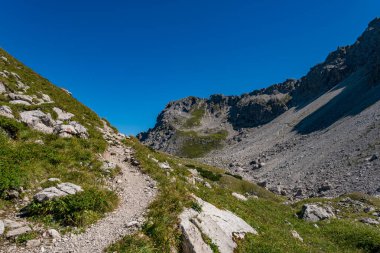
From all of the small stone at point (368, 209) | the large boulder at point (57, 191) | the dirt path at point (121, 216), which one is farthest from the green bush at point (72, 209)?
the small stone at point (368, 209)

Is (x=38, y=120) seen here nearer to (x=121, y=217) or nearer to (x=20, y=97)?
(x=20, y=97)

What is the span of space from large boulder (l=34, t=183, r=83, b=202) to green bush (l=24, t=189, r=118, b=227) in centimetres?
30

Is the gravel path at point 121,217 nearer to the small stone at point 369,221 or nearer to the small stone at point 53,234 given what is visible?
the small stone at point 53,234

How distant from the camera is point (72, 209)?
1284 centimetres

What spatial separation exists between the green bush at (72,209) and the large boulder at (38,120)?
993cm

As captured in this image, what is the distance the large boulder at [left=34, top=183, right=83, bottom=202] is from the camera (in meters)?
13.0

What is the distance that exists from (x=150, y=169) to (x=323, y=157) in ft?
214

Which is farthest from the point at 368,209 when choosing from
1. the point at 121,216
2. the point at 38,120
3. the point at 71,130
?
the point at 38,120

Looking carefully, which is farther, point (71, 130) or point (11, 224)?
point (71, 130)

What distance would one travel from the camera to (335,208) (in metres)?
35.0

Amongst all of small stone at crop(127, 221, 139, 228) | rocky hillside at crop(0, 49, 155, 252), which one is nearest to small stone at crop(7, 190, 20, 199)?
rocky hillside at crop(0, 49, 155, 252)

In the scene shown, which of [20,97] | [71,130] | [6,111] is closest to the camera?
[6,111]

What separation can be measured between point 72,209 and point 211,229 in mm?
6353

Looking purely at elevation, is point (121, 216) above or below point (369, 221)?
above
